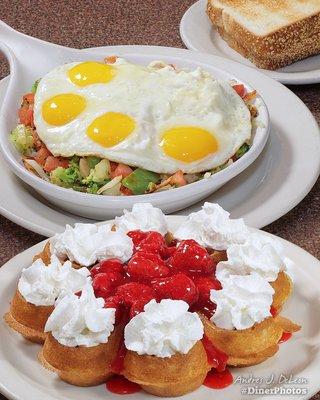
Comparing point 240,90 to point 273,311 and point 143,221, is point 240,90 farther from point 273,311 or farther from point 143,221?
point 273,311

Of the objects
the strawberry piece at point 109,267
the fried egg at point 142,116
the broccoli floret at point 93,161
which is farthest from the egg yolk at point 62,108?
the strawberry piece at point 109,267

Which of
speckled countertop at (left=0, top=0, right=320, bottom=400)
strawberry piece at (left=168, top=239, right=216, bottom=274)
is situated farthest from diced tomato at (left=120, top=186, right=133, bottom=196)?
speckled countertop at (left=0, top=0, right=320, bottom=400)

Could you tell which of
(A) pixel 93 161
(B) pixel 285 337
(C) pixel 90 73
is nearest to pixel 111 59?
(C) pixel 90 73

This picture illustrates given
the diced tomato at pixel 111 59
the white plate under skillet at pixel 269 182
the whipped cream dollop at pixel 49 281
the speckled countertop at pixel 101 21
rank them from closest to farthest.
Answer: the whipped cream dollop at pixel 49 281, the white plate under skillet at pixel 269 182, the diced tomato at pixel 111 59, the speckled countertop at pixel 101 21

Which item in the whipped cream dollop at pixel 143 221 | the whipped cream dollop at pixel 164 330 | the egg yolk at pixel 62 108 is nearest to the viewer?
the whipped cream dollop at pixel 164 330

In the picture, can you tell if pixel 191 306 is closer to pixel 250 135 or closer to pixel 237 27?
pixel 250 135

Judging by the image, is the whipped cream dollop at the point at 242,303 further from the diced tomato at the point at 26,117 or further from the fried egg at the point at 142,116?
the diced tomato at the point at 26,117

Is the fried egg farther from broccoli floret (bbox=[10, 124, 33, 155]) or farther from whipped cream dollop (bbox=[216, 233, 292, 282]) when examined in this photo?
whipped cream dollop (bbox=[216, 233, 292, 282])
